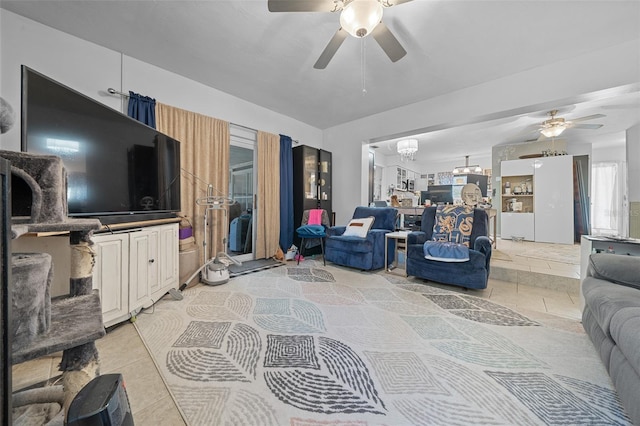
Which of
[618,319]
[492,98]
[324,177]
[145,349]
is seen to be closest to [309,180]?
[324,177]

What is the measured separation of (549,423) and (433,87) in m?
3.53

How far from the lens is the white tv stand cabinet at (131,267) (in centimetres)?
164

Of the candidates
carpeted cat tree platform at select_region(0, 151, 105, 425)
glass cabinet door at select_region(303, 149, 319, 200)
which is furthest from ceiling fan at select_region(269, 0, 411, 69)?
glass cabinet door at select_region(303, 149, 319, 200)

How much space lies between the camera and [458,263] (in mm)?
2596

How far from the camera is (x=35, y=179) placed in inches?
28.3

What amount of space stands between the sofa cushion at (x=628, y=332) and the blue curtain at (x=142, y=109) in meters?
3.91

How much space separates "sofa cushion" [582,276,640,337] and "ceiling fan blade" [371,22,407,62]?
83.0 inches

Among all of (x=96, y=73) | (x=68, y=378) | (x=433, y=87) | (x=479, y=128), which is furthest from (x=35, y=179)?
(x=479, y=128)

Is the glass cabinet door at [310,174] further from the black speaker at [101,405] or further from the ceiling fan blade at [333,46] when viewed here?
the black speaker at [101,405]

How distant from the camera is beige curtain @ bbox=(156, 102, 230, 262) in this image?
3.00 meters

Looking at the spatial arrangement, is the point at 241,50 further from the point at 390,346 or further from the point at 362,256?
the point at 390,346

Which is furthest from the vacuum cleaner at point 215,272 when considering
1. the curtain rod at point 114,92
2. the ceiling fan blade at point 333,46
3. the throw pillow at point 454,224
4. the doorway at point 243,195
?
the throw pillow at point 454,224

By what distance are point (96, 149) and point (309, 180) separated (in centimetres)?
316

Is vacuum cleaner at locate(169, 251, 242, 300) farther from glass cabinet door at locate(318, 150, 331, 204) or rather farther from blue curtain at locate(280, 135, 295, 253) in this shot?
glass cabinet door at locate(318, 150, 331, 204)
